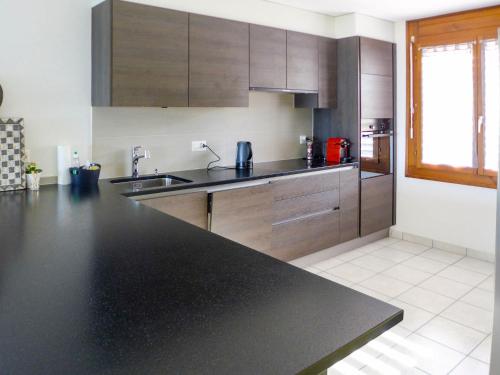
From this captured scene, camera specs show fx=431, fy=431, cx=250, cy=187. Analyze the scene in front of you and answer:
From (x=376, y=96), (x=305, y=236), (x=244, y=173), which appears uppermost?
(x=376, y=96)

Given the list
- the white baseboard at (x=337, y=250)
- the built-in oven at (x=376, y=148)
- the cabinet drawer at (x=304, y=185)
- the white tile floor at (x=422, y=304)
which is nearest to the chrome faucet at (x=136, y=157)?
the cabinet drawer at (x=304, y=185)

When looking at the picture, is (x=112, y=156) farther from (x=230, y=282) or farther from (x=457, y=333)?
(x=457, y=333)

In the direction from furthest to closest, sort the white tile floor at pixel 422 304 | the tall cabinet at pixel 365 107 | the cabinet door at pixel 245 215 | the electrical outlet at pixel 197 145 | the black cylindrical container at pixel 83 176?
the tall cabinet at pixel 365 107
the electrical outlet at pixel 197 145
the cabinet door at pixel 245 215
the black cylindrical container at pixel 83 176
the white tile floor at pixel 422 304

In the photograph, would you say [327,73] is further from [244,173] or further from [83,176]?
[83,176]

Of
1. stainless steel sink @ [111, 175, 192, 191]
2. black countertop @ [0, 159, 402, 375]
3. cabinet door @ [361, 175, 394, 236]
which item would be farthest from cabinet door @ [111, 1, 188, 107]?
cabinet door @ [361, 175, 394, 236]

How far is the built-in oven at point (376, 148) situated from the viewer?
4.34m

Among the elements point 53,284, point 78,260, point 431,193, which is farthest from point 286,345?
point 431,193

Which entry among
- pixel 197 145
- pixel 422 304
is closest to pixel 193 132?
pixel 197 145

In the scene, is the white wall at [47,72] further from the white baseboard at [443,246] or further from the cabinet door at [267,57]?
the white baseboard at [443,246]

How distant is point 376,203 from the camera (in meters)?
4.46

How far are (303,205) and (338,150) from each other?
781mm

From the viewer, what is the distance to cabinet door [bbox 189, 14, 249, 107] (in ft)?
10.3

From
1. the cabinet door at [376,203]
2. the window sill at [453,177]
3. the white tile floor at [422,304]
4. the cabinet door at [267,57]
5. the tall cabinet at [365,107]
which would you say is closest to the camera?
the white tile floor at [422,304]

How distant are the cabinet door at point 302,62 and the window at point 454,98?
1143 mm
